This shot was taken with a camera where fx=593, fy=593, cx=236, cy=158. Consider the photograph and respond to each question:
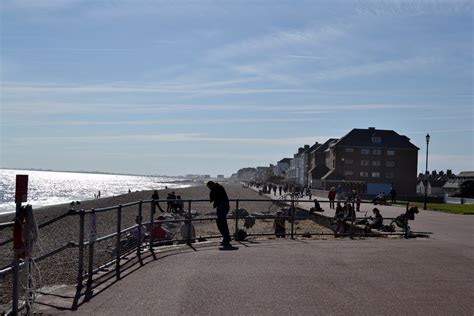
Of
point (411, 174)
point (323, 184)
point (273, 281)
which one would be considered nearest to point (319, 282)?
point (273, 281)

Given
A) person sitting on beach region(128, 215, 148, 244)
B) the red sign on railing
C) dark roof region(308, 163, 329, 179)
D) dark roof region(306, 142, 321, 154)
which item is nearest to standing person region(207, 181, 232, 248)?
person sitting on beach region(128, 215, 148, 244)

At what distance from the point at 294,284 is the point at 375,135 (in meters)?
93.4

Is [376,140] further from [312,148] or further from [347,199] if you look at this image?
[347,199]

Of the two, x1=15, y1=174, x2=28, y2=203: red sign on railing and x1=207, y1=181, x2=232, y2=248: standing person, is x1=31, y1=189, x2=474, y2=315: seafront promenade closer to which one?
x1=207, y1=181, x2=232, y2=248: standing person

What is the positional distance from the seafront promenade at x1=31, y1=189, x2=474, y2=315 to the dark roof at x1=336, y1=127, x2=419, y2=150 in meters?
86.5

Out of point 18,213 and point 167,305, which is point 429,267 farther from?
point 18,213

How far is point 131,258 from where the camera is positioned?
38.1 ft

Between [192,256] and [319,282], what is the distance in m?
3.36

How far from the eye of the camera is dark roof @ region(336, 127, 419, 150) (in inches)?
3905

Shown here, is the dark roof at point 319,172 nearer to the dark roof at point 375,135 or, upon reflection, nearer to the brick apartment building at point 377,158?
the brick apartment building at point 377,158

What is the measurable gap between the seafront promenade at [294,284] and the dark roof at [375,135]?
86.5 meters

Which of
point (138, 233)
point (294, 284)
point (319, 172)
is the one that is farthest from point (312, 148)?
point (294, 284)

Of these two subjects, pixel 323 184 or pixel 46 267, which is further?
pixel 323 184

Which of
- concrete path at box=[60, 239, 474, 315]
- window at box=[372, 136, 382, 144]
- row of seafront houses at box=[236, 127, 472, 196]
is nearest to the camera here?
concrete path at box=[60, 239, 474, 315]
